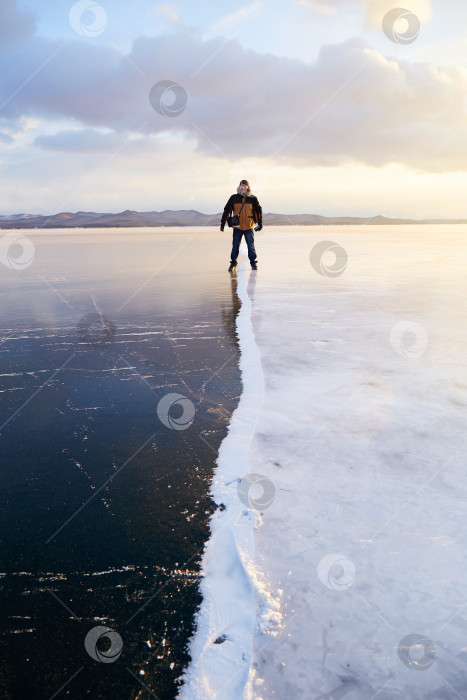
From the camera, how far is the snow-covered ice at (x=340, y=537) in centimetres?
124

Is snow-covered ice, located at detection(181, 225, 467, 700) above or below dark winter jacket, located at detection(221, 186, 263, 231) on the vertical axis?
below

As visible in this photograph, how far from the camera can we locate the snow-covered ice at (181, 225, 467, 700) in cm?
124

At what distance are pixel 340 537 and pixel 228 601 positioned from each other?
0.53 metres

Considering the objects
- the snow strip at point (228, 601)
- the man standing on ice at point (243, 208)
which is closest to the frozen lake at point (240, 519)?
the snow strip at point (228, 601)

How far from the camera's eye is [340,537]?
171 cm

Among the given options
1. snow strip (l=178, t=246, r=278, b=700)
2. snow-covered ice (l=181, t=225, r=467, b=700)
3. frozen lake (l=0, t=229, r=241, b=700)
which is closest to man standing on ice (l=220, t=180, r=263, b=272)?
frozen lake (l=0, t=229, r=241, b=700)

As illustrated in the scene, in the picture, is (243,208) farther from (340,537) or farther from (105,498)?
(340,537)

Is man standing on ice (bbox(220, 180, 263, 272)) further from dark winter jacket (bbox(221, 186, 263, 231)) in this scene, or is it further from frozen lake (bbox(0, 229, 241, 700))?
frozen lake (bbox(0, 229, 241, 700))

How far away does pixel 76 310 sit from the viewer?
6371 mm

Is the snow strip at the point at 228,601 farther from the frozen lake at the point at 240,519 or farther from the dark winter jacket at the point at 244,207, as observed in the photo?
the dark winter jacket at the point at 244,207

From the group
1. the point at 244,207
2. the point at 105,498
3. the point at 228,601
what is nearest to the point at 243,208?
the point at 244,207

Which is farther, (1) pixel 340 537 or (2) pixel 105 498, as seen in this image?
(2) pixel 105 498

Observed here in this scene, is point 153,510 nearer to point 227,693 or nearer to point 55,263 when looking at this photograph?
point 227,693

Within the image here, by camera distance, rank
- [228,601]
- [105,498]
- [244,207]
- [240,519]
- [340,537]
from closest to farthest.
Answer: [228,601] → [340,537] → [240,519] → [105,498] → [244,207]
